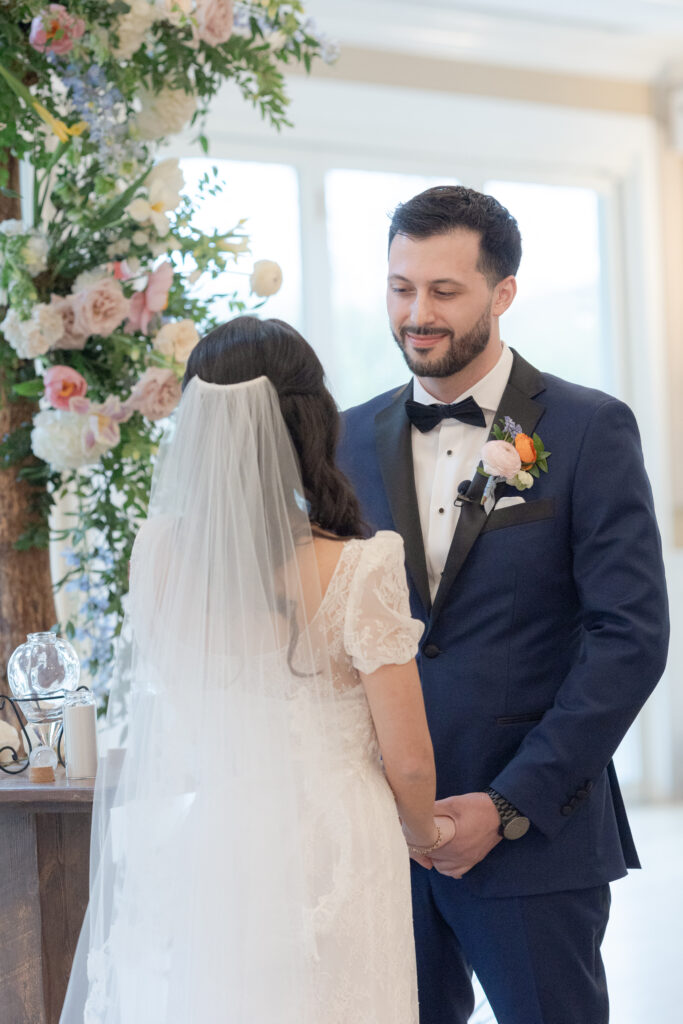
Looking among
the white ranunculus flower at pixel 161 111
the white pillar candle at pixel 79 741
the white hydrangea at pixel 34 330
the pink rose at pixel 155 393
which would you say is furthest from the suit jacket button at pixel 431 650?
the white ranunculus flower at pixel 161 111

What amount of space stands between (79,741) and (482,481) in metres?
0.82

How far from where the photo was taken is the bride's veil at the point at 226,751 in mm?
1664

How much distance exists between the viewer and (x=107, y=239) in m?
2.45

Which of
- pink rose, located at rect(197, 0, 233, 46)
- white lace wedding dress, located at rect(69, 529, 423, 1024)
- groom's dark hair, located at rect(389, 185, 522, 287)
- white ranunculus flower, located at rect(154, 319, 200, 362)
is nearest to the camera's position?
white lace wedding dress, located at rect(69, 529, 423, 1024)

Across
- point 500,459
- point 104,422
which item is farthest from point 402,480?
point 104,422

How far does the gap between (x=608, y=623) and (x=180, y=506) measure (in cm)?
73

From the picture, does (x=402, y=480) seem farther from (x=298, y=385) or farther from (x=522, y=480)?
(x=298, y=385)

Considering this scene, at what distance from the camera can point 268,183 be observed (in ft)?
17.1

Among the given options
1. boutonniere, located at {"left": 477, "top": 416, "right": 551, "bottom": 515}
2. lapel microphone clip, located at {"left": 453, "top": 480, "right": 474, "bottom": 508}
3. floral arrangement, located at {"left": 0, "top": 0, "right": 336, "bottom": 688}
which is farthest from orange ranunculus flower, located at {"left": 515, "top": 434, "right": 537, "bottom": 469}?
floral arrangement, located at {"left": 0, "top": 0, "right": 336, "bottom": 688}

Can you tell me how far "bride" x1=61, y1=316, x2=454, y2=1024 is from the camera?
5.48ft

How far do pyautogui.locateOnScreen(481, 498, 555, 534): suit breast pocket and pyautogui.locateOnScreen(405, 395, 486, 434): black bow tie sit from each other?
0.67 feet

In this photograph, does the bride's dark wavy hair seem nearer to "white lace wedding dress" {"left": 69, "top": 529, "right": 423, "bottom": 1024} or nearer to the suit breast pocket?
"white lace wedding dress" {"left": 69, "top": 529, "right": 423, "bottom": 1024}

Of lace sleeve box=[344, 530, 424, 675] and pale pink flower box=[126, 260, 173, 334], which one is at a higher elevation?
pale pink flower box=[126, 260, 173, 334]

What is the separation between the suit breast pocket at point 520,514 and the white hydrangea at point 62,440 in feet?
2.58
